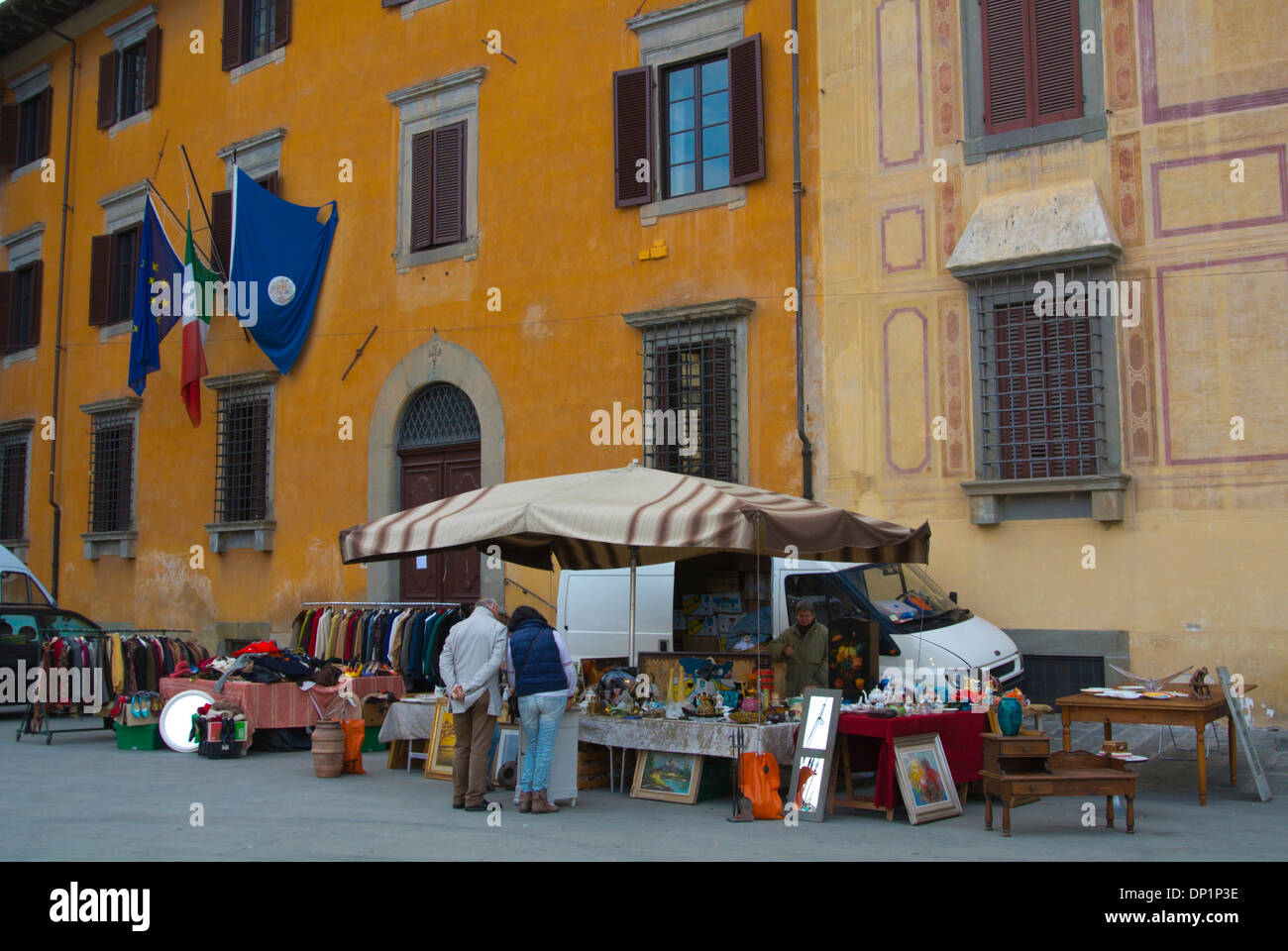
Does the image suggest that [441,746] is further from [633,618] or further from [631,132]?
[631,132]

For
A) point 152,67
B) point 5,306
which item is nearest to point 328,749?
point 152,67

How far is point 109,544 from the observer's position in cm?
2312

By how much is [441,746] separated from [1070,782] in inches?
207

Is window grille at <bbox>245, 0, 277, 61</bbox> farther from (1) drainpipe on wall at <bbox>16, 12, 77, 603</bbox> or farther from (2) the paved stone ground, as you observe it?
(2) the paved stone ground

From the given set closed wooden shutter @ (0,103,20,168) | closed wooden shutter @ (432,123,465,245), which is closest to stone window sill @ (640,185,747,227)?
closed wooden shutter @ (432,123,465,245)

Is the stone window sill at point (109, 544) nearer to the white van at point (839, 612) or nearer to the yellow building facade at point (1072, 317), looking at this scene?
the white van at point (839, 612)

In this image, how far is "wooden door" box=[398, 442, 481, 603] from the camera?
706 inches

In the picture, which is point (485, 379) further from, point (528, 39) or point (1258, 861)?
point (1258, 861)

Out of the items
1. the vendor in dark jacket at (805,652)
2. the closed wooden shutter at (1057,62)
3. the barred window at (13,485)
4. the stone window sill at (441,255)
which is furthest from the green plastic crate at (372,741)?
the barred window at (13,485)

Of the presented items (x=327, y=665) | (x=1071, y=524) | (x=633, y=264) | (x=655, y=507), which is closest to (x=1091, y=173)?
(x=1071, y=524)

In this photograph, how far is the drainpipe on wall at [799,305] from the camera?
14.6 metres

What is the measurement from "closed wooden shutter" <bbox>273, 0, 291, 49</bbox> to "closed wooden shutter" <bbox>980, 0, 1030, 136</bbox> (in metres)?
11.7

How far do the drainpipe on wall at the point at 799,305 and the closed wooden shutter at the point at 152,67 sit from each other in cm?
1309

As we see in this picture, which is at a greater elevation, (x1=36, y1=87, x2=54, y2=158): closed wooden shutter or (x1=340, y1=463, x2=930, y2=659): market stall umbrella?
(x1=36, y1=87, x2=54, y2=158): closed wooden shutter
